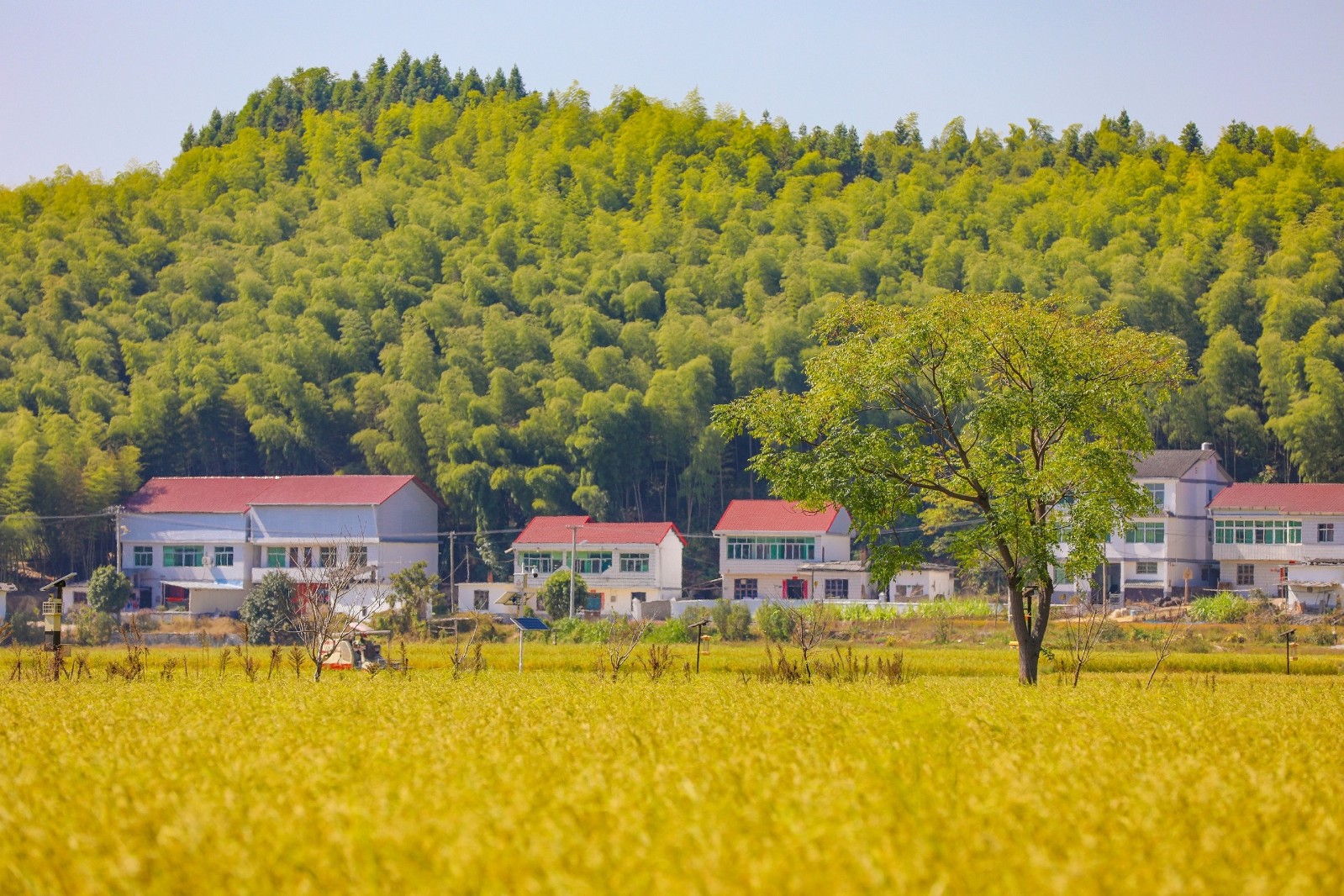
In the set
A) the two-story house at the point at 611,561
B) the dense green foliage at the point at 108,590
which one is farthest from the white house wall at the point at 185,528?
the two-story house at the point at 611,561

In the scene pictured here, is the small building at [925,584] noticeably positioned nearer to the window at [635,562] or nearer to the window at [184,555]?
the window at [635,562]

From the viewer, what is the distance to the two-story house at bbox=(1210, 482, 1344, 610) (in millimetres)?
49438

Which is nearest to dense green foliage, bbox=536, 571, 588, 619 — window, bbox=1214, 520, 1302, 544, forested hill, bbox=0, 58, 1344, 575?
forested hill, bbox=0, 58, 1344, 575

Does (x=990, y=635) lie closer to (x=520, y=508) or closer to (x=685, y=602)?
(x=685, y=602)

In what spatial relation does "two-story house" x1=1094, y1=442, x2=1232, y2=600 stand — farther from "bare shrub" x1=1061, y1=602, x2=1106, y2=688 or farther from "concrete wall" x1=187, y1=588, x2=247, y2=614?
"concrete wall" x1=187, y1=588, x2=247, y2=614

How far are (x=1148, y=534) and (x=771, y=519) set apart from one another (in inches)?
564

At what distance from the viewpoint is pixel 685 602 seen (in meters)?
48.4

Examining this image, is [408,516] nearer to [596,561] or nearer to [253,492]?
[253,492]

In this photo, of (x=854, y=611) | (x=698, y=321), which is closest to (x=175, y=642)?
(x=854, y=611)

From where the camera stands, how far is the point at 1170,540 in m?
52.6

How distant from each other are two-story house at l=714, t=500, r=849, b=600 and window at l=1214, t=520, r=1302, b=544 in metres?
13.7

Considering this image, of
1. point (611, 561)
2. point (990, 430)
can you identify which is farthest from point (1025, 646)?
point (611, 561)

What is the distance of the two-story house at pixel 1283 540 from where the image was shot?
162 feet

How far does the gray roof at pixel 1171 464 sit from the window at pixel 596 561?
20.4m
